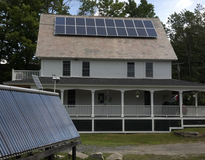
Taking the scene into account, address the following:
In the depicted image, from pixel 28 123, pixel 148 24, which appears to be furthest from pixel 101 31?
pixel 28 123

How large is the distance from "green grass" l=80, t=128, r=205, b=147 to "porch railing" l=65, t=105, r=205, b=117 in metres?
1.62

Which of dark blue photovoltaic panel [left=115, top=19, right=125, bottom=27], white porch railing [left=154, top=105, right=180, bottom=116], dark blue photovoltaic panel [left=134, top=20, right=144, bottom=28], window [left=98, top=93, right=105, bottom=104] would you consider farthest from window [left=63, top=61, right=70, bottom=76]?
dark blue photovoltaic panel [left=134, top=20, right=144, bottom=28]

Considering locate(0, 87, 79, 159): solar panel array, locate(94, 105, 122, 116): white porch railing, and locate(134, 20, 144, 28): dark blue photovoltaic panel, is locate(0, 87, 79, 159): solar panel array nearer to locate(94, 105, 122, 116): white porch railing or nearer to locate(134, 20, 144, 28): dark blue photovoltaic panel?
locate(94, 105, 122, 116): white porch railing

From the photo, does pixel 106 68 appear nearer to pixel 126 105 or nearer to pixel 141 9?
pixel 126 105

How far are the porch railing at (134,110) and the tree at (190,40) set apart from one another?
56.2 ft

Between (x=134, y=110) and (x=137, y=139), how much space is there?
3.72 m

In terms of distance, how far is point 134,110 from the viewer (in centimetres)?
2142

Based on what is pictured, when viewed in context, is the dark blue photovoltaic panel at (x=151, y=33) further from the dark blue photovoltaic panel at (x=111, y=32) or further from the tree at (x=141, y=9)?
the tree at (x=141, y=9)

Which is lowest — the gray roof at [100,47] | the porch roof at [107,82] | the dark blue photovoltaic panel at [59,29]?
the porch roof at [107,82]

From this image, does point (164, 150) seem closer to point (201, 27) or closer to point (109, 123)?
point (109, 123)

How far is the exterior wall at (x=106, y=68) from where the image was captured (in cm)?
Answer: 2256

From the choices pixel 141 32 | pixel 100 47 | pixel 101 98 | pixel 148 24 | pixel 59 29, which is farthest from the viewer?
pixel 148 24

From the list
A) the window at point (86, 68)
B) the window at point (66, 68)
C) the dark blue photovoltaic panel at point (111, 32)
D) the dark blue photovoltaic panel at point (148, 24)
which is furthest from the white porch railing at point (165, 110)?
the dark blue photovoltaic panel at point (148, 24)

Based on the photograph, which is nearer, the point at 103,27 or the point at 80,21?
→ the point at 103,27
